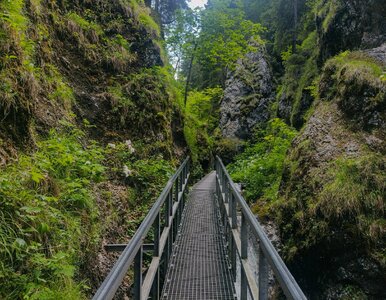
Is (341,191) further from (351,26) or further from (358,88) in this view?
(351,26)

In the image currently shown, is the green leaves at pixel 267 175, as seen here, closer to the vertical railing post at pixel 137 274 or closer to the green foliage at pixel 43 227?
the green foliage at pixel 43 227

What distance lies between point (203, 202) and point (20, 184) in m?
6.73

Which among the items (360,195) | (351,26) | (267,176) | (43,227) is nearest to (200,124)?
(267,176)

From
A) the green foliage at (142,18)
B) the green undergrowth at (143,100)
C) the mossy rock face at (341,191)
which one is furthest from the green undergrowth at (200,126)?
the mossy rock face at (341,191)

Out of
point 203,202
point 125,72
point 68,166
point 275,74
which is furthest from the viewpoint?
point 275,74

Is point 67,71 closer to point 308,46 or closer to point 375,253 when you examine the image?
point 375,253

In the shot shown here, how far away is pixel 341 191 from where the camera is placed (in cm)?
557

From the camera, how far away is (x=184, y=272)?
459 centimetres

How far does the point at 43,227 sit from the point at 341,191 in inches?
191

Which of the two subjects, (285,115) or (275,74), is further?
(275,74)

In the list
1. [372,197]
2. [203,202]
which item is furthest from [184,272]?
[203,202]

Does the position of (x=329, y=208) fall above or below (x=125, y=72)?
below

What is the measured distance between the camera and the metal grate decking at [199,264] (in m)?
3.98

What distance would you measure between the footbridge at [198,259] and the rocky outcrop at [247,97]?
13858mm
